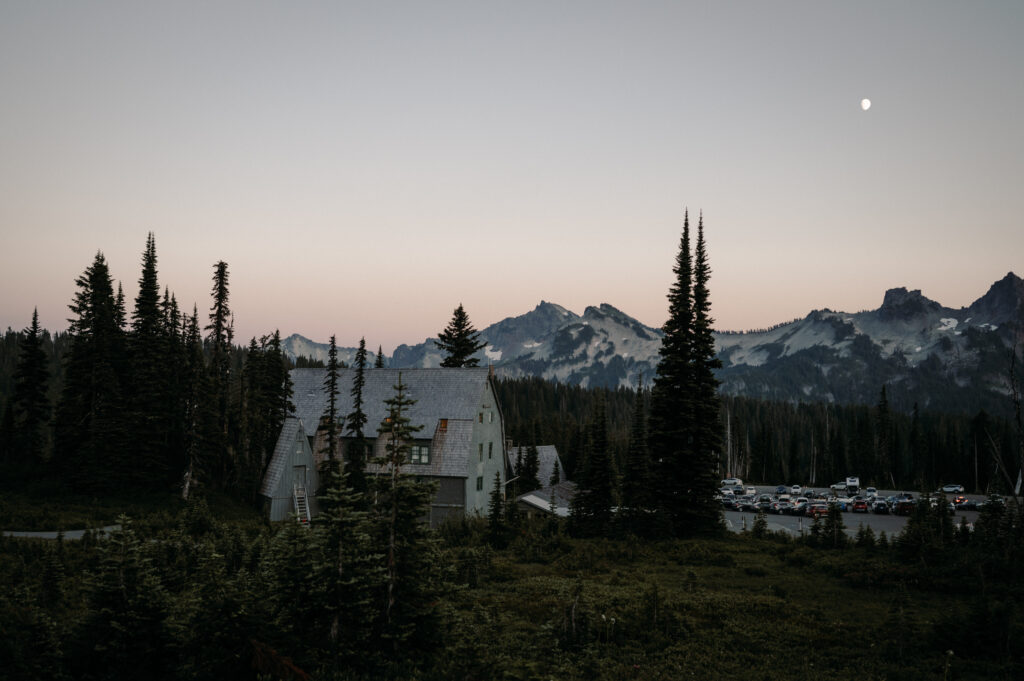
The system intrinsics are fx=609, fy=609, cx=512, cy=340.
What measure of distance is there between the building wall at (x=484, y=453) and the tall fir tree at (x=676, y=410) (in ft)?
49.7

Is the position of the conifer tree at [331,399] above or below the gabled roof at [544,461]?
above

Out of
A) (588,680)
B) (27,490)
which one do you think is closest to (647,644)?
(588,680)

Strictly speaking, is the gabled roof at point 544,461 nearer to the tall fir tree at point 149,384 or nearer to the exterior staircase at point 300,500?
the exterior staircase at point 300,500

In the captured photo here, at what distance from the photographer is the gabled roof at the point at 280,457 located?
48.0 meters

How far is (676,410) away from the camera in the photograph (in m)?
41.4

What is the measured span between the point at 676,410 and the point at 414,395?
23.2 m

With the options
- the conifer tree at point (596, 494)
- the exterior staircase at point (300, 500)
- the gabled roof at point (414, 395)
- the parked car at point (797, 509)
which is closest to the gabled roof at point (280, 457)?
the exterior staircase at point (300, 500)

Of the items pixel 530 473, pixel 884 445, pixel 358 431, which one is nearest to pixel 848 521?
pixel 530 473

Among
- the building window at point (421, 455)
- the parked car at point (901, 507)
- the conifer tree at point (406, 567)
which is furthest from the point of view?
the parked car at point (901, 507)

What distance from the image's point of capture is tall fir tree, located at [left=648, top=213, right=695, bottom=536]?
133 feet

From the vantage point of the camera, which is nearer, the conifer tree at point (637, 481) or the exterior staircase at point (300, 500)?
the conifer tree at point (637, 481)

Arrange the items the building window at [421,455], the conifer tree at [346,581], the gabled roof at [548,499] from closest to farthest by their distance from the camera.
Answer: the conifer tree at [346,581], the building window at [421,455], the gabled roof at [548,499]

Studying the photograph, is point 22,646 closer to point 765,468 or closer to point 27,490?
point 27,490

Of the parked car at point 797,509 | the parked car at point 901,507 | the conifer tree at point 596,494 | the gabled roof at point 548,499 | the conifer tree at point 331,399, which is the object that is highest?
the conifer tree at point 331,399
